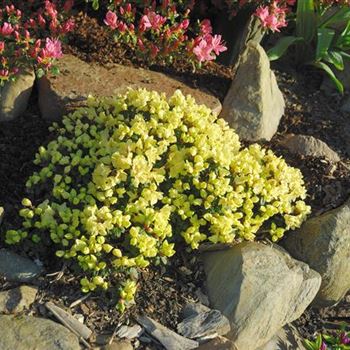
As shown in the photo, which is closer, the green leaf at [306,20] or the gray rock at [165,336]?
the gray rock at [165,336]

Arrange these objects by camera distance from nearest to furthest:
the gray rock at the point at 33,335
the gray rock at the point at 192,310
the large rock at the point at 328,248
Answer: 1. the gray rock at the point at 33,335
2. the gray rock at the point at 192,310
3. the large rock at the point at 328,248

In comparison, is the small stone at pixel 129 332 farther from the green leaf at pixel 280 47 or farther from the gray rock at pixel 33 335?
the green leaf at pixel 280 47

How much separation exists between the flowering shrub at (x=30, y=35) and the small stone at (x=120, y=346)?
1845 mm

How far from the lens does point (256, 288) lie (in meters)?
3.78

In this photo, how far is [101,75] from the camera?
473cm

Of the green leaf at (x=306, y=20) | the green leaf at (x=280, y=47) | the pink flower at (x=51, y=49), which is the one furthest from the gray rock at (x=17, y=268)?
the green leaf at (x=306, y=20)

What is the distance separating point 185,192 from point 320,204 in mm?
1052

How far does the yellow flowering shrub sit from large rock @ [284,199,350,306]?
12 cm

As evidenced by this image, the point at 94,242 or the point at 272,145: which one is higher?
the point at 272,145

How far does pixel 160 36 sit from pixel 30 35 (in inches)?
35.6

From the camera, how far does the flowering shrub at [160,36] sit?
4.68 m

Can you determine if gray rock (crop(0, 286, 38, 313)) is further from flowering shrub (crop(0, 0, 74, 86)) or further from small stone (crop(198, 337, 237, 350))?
flowering shrub (crop(0, 0, 74, 86))

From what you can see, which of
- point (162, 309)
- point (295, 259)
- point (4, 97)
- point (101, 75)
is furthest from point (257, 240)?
point (4, 97)

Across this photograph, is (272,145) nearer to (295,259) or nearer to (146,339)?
(295,259)
